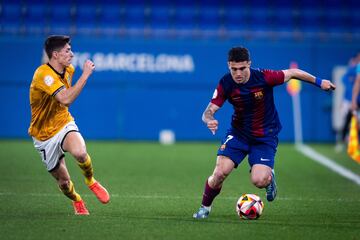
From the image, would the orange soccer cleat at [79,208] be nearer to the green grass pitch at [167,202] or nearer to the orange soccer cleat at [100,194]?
the green grass pitch at [167,202]

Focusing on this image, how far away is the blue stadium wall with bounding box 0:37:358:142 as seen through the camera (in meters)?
20.5

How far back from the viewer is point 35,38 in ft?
67.5

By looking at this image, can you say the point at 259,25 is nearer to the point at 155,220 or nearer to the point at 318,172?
the point at 318,172

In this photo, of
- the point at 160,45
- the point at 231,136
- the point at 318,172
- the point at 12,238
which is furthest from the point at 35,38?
the point at 12,238

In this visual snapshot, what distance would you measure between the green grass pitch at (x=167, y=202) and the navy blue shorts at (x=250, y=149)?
65cm

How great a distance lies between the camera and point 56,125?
906 centimetres

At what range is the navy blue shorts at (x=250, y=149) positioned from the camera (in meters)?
9.00

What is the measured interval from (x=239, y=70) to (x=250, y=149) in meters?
0.97

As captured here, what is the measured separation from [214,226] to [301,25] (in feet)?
49.3

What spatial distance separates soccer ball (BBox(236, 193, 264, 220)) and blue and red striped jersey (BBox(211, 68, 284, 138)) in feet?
2.45

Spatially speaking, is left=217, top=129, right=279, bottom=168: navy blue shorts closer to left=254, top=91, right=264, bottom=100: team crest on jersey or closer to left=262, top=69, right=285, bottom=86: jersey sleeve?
left=254, top=91, right=264, bottom=100: team crest on jersey

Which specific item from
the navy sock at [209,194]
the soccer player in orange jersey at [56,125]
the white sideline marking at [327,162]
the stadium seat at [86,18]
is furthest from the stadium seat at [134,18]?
the navy sock at [209,194]

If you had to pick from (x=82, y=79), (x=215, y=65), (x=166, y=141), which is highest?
(x=82, y=79)

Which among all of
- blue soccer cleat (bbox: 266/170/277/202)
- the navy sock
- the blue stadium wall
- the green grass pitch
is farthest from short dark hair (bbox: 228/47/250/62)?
the blue stadium wall
